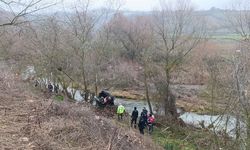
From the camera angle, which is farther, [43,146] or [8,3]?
[8,3]

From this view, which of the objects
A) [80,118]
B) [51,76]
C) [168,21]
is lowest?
[51,76]

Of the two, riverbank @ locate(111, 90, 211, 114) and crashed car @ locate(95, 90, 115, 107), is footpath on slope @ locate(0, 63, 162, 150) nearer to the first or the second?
crashed car @ locate(95, 90, 115, 107)

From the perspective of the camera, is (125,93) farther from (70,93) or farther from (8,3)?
(8,3)

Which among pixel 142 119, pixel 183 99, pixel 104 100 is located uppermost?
pixel 142 119

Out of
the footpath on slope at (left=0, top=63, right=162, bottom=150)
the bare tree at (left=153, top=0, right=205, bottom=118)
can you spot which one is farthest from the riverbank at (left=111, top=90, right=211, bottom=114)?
the footpath on slope at (left=0, top=63, right=162, bottom=150)

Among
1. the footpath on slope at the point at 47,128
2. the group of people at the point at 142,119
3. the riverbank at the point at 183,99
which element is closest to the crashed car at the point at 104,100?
the group of people at the point at 142,119

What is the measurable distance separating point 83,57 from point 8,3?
18.1 meters

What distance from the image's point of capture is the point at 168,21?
29719 mm

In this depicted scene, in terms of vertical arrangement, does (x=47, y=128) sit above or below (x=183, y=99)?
above

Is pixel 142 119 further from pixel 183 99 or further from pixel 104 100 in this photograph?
pixel 183 99

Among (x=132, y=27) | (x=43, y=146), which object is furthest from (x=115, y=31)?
(x=43, y=146)

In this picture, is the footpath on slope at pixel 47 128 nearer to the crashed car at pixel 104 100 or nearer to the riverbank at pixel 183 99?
the crashed car at pixel 104 100

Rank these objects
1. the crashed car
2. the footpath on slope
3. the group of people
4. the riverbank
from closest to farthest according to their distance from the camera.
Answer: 1. the footpath on slope
2. the group of people
3. the crashed car
4. the riverbank

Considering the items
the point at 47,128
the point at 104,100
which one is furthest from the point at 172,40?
the point at 47,128
